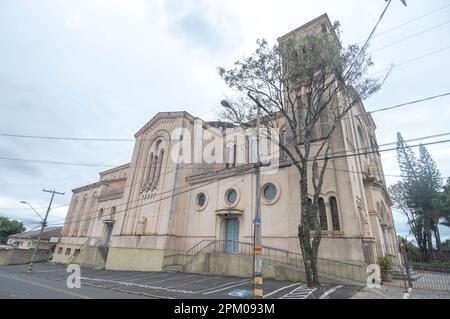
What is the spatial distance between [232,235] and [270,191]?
4695mm

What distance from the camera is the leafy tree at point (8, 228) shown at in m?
62.1

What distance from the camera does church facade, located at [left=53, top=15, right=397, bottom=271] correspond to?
43.6ft

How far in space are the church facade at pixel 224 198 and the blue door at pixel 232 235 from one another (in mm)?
73

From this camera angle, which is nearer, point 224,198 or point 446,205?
point 224,198

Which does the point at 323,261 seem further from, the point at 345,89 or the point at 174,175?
the point at 174,175

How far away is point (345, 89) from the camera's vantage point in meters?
12.6

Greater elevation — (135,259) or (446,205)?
(446,205)

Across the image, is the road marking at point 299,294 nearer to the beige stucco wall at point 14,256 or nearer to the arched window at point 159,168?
the arched window at point 159,168

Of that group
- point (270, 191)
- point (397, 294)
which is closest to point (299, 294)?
point (397, 294)

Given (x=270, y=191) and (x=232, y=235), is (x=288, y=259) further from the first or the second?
(x=232, y=235)

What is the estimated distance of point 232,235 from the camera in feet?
58.3

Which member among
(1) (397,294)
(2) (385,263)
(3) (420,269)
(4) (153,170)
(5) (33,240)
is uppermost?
(4) (153,170)
